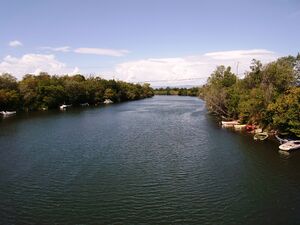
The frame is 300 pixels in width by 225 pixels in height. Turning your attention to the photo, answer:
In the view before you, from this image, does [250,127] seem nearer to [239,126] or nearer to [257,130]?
[257,130]

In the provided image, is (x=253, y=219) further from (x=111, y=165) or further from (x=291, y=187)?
(x=111, y=165)

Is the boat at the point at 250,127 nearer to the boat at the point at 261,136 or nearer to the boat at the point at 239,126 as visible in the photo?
the boat at the point at 239,126

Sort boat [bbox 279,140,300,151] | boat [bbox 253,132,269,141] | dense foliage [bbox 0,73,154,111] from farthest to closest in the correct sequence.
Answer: dense foliage [bbox 0,73,154,111] → boat [bbox 253,132,269,141] → boat [bbox 279,140,300,151]

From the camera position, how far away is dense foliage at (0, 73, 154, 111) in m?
96.7

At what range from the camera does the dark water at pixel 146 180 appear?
75.7ft

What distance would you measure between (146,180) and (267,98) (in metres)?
31.8

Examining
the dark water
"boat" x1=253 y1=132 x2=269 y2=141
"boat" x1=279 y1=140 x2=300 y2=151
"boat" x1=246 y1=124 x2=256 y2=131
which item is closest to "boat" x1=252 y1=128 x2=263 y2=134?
"boat" x1=246 y1=124 x2=256 y2=131

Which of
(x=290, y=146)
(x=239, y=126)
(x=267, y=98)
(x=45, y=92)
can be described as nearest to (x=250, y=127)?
(x=239, y=126)

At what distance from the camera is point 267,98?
53.2 m

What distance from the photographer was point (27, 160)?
121ft

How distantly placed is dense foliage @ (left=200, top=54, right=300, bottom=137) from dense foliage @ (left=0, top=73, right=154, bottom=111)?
57150 millimetres

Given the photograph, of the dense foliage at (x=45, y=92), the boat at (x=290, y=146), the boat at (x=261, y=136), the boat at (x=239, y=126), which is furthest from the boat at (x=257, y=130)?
the dense foliage at (x=45, y=92)

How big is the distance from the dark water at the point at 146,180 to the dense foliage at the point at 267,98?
4890 millimetres

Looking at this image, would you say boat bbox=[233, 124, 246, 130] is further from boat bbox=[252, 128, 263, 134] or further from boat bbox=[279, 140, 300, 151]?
boat bbox=[279, 140, 300, 151]
